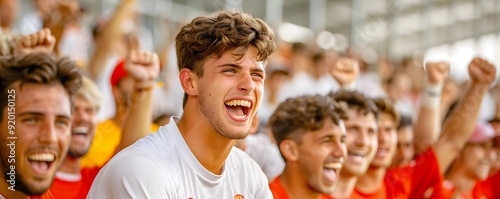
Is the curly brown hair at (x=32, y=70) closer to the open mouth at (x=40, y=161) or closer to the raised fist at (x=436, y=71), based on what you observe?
the open mouth at (x=40, y=161)

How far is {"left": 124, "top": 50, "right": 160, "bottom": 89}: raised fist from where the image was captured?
4.43 metres

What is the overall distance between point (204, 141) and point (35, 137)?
0.85 meters

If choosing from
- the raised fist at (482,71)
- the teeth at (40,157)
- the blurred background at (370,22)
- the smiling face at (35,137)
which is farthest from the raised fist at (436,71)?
the teeth at (40,157)

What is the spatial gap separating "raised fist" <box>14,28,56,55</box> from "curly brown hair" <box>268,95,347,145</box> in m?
1.48

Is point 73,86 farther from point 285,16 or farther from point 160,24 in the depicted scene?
point 285,16

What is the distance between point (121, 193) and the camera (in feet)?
9.98

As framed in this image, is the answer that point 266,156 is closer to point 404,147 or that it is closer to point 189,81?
point 404,147

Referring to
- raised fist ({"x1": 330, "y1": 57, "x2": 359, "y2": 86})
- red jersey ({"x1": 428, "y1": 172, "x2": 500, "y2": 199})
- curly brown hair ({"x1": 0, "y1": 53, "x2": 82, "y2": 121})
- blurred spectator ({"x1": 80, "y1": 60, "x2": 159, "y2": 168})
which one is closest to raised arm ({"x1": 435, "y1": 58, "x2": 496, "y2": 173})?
red jersey ({"x1": 428, "y1": 172, "x2": 500, "y2": 199})

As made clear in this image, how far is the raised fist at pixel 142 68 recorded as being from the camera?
4426mm

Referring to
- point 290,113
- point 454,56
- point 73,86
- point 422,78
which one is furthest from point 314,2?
point 73,86

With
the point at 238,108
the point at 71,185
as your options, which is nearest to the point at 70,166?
the point at 71,185

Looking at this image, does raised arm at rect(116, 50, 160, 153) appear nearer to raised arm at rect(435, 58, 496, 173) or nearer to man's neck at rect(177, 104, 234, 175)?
man's neck at rect(177, 104, 234, 175)

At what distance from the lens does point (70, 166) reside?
15.3 feet

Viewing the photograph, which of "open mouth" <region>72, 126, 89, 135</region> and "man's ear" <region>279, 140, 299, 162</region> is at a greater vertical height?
"open mouth" <region>72, 126, 89, 135</region>
